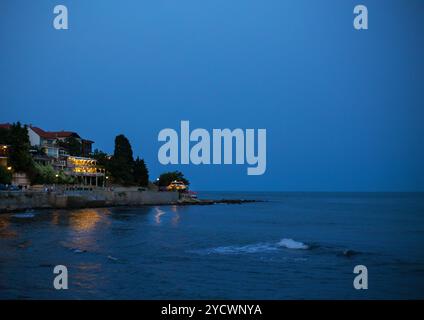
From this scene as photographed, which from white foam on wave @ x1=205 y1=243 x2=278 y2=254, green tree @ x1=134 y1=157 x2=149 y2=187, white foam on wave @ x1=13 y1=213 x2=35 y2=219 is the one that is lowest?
white foam on wave @ x1=205 y1=243 x2=278 y2=254

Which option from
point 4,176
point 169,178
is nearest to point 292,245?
point 4,176

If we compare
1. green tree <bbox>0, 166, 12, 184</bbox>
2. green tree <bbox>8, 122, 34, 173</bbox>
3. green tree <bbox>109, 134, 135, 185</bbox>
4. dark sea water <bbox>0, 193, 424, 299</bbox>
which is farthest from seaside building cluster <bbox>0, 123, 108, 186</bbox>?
dark sea water <bbox>0, 193, 424, 299</bbox>

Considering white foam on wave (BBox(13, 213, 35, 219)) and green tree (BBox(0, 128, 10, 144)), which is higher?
green tree (BBox(0, 128, 10, 144))

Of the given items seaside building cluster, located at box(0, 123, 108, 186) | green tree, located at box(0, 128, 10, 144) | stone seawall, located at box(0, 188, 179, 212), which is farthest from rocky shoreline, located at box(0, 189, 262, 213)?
green tree, located at box(0, 128, 10, 144)

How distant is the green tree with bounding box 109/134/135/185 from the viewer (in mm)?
118938

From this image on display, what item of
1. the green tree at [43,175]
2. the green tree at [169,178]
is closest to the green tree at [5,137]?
the green tree at [43,175]

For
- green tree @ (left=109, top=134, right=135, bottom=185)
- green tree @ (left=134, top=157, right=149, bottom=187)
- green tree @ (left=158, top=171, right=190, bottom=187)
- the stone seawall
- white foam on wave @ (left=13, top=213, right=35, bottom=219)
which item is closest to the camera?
white foam on wave @ (left=13, top=213, right=35, bottom=219)

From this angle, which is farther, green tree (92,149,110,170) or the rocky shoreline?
green tree (92,149,110,170)

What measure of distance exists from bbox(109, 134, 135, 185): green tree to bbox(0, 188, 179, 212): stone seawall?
9.65m

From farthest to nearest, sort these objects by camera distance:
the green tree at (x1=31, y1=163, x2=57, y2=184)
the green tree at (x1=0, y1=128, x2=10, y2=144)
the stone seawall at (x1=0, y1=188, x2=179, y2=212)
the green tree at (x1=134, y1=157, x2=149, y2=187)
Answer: the green tree at (x1=134, y1=157, x2=149, y2=187) → the green tree at (x1=0, y1=128, x2=10, y2=144) → the green tree at (x1=31, y1=163, x2=57, y2=184) → the stone seawall at (x1=0, y1=188, x2=179, y2=212)

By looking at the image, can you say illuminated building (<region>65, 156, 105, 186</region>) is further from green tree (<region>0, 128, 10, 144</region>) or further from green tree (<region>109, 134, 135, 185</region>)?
green tree (<region>0, 128, 10, 144</region>)

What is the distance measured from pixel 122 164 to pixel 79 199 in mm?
33620

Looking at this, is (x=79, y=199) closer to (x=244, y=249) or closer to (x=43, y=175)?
(x=43, y=175)
